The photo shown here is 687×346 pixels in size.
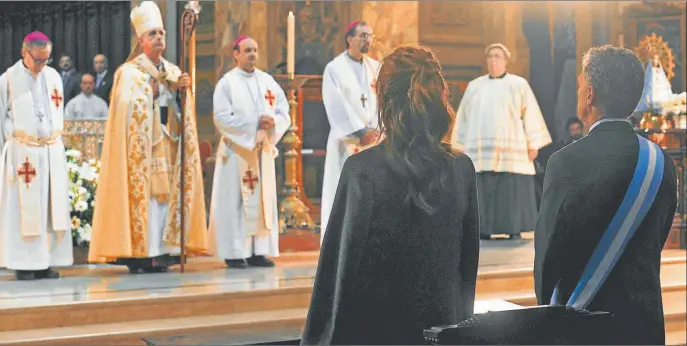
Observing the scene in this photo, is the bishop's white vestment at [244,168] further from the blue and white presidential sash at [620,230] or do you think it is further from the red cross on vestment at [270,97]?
the blue and white presidential sash at [620,230]

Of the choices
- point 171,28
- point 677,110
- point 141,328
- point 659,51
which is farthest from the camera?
point 659,51

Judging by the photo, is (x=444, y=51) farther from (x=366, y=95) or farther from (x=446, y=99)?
(x=446, y=99)

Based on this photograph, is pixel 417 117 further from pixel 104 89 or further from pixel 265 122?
pixel 104 89

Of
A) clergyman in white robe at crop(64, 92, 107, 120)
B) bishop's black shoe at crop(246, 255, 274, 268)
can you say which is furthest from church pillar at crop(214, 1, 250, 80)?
bishop's black shoe at crop(246, 255, 274, 268)

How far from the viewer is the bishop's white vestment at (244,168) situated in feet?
25.8

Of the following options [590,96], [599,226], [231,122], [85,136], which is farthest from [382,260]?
[85,136]

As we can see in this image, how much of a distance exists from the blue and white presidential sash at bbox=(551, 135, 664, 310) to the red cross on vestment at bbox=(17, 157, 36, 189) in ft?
17.0

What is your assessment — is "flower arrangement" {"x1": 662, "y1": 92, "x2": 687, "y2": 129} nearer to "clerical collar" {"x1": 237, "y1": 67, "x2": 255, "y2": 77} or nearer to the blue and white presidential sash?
"clerical collar" {"x1": 237, "y1": 67, "x2": 255, "y2": 77}

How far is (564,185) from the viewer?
2.75m

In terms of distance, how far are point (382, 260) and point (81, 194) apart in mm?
5869

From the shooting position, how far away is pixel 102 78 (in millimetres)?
10695

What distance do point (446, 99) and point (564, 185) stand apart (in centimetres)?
38

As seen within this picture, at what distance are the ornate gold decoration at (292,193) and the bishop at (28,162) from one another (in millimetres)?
2470

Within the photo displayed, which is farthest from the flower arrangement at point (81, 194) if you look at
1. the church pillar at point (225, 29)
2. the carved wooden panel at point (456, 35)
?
the carved wooden panel at point (456, 35)
